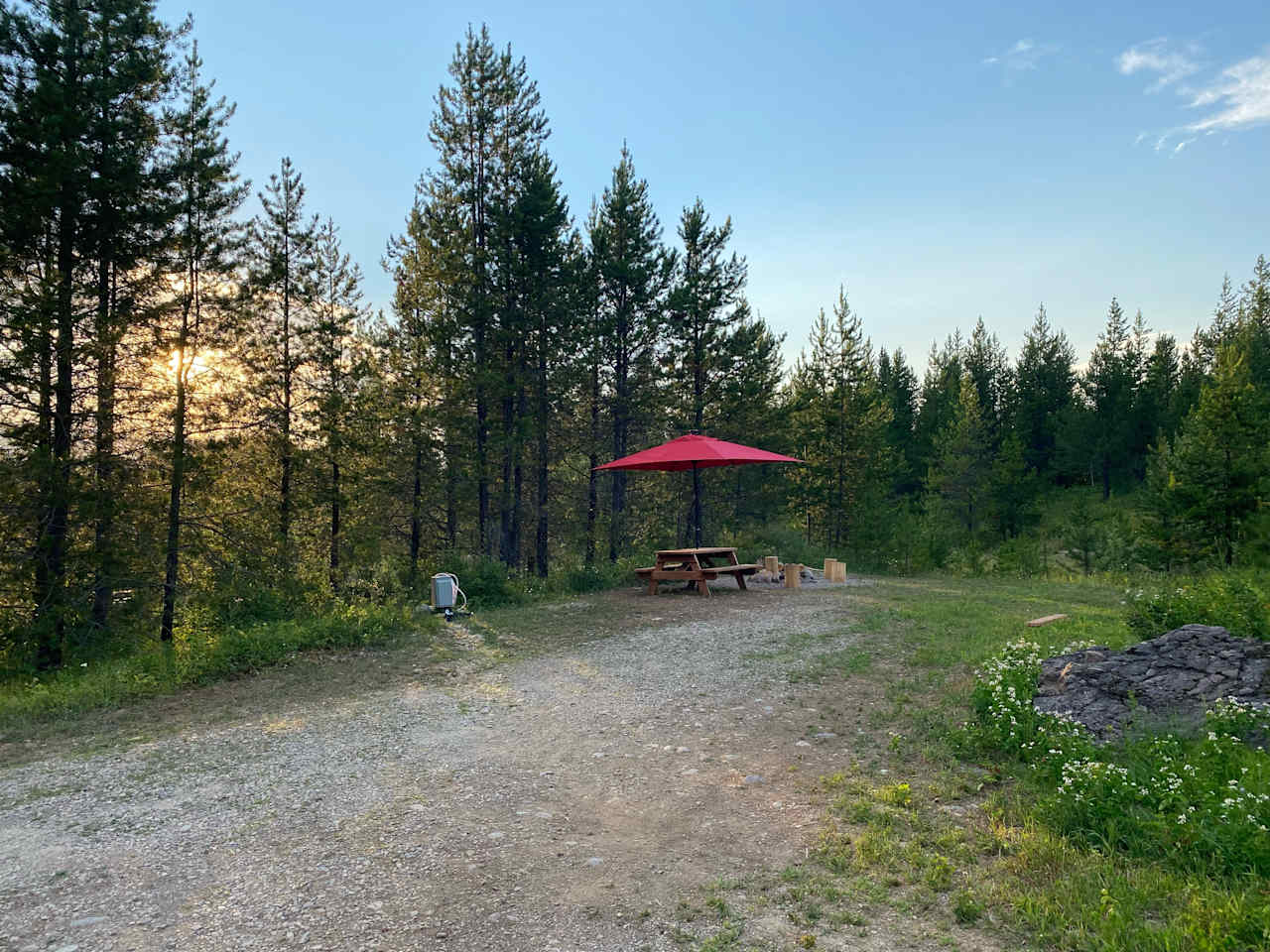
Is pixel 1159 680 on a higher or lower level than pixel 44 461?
lower

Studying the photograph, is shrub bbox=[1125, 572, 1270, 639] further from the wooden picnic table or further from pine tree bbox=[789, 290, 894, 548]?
pine tree bbox=[789, 290, 894, 548]

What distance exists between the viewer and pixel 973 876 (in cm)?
282

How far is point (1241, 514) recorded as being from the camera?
45.4ft

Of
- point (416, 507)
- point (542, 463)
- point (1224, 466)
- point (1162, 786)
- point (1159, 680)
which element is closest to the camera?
point (1162, 786)

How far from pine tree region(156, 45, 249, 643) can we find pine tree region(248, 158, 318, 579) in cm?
163

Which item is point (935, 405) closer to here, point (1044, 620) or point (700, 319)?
point (700, 319)

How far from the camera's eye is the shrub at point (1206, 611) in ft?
17.3

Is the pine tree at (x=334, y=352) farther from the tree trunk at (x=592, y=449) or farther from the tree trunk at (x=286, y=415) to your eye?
the tree trunk at (x=592, y=449)

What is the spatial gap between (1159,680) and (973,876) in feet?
8.66

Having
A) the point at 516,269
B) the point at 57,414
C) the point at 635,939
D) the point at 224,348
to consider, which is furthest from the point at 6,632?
the point at 516,269

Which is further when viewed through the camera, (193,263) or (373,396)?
(373,396)

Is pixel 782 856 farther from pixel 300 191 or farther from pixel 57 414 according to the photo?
pixel 300 191

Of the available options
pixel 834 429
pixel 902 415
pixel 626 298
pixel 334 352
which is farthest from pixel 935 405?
pixel 334 352

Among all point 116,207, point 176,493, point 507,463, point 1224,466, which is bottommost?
point 176,493
